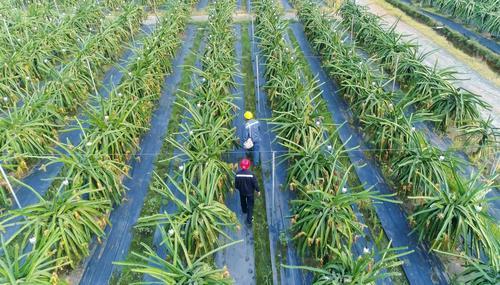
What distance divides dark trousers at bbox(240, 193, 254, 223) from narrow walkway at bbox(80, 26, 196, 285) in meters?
1.72

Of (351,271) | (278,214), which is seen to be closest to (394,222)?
(278,214)

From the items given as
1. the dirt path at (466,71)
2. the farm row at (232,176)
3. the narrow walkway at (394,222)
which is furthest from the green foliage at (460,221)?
the dirt path at (466,71)

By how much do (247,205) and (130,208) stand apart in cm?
196

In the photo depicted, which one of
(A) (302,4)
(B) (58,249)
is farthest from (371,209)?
(A) (302,4)

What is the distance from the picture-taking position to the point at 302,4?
13711 millimetres

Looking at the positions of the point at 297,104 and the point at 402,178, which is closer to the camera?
the point at 402,178

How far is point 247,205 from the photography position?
17.6ft

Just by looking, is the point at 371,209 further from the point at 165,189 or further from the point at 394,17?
the point at 394,17

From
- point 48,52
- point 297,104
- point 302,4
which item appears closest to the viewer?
point 297,104

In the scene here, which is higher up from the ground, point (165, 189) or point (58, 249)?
point (165, 189)

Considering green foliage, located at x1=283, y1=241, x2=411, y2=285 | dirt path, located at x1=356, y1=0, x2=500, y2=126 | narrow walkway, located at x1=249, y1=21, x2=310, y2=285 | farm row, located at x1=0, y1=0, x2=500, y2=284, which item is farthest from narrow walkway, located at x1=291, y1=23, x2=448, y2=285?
dirt path, located at x1=356, y1=0, x2=500, y2=126

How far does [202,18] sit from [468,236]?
530 inches

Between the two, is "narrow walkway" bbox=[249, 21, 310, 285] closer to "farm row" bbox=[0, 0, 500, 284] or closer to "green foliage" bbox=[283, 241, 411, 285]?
"farm row" bbox=[0, 0, 500, 284]

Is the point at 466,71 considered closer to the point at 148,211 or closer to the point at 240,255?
the point at 240,255
